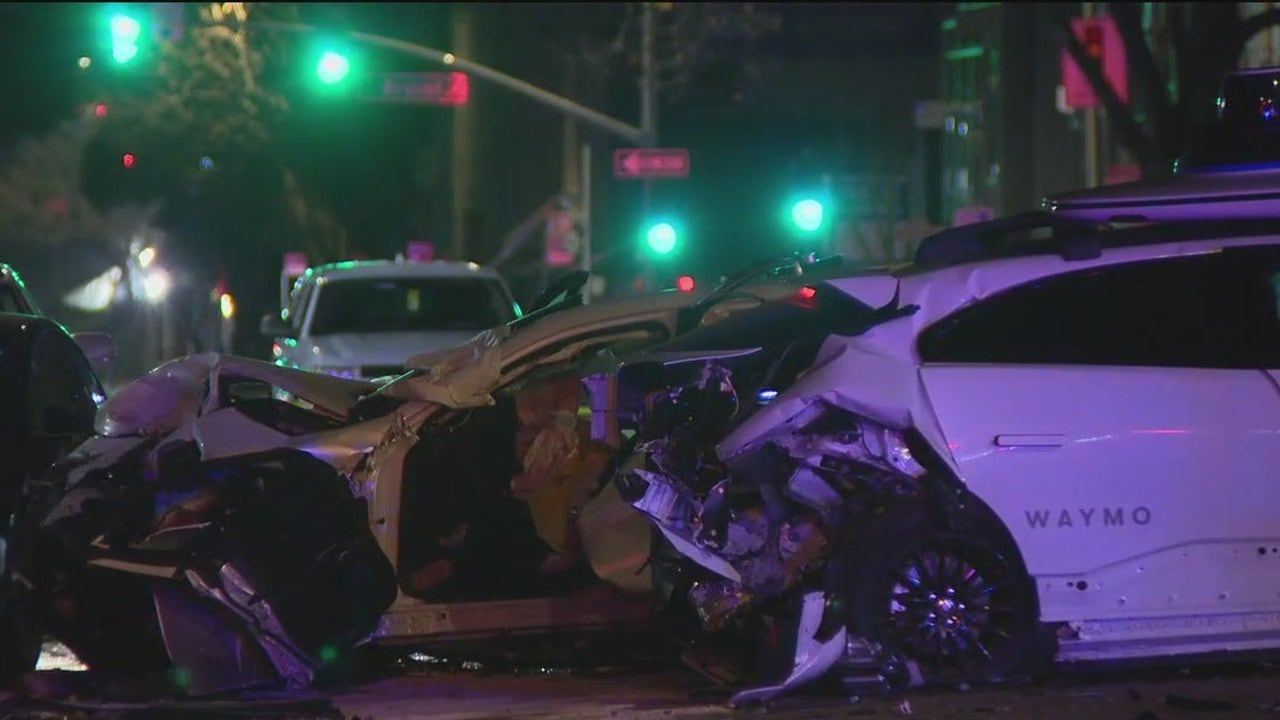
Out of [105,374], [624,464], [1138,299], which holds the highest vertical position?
[1138,299]

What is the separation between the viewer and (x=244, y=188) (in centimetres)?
4512

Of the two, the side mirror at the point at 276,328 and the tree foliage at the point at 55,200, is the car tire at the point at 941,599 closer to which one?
the side mirror at the point at 276,328

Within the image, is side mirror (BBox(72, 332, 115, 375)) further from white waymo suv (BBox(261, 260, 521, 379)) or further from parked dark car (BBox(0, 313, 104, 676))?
white waymo suv (BBox(261, 260, 521, 379))

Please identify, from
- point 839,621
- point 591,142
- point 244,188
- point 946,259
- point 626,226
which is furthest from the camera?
point 626,226

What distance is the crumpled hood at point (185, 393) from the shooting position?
7688mm

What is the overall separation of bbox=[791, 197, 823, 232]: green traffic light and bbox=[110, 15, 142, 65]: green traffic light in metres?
9.49

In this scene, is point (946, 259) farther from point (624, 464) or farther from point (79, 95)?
point (79, 95)

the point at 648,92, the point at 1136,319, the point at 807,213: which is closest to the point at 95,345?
the point at 1136,319

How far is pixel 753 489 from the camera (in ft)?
22.4

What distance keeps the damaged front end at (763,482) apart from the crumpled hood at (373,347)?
7.73 metres

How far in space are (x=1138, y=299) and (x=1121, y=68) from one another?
2561 cm

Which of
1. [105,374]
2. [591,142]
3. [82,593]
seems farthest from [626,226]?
[82,593]

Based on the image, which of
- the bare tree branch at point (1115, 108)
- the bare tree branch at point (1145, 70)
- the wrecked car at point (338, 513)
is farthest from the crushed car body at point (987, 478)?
the bare tree branch at point (1115, 108)

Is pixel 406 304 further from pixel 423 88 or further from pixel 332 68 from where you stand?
pixel 423 88
